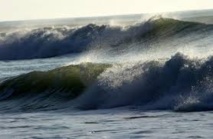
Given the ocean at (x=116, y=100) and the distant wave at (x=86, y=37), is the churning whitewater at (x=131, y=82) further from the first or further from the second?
the distant wave at (x=86, y=37)

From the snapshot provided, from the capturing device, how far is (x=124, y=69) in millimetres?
17953

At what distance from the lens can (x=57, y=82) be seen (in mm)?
20812

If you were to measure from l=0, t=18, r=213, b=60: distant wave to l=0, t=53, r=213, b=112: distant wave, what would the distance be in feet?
46.4

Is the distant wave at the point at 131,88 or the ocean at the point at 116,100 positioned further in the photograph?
the distant wave at the point at 131,88

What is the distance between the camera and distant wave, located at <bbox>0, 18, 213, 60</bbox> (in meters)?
34.7

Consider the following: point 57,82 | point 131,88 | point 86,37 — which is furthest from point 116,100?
point 86,37

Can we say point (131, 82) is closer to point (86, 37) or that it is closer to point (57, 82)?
point (57, 82)

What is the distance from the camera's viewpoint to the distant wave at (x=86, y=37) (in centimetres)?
3469

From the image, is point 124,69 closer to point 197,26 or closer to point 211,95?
point 211,95

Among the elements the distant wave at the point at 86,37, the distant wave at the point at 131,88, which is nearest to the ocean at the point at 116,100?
the distant wave at the point at 131,88

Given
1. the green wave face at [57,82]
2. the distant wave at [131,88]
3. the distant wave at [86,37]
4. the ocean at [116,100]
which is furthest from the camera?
the distant wave at [86,37]

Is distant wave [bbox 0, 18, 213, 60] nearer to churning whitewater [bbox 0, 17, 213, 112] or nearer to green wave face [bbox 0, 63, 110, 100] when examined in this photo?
churning whitewater [bbox 0, 17, 213, 112]

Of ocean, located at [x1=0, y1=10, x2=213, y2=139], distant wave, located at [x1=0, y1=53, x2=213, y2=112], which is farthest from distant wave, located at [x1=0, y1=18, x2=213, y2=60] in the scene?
distant wave, located at [x1=0, y1=53, x2=213, y2=112]

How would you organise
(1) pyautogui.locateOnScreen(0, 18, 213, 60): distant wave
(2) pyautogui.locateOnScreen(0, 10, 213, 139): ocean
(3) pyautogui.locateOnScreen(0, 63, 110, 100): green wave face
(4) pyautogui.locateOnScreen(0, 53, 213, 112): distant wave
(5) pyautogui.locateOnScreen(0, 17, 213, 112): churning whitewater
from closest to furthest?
1. (2) pyautogui.locateOnScreen(0, 10, 213, 139): ocean
2. (4) pyautogui.locateOnScreen(0, 53, 213, 112): distant wave
3. (5) pyautogui.locateOnScreen(0, 17, 213, 112): churning whitewater
4. (3) pyautogui.locateOnScreen(0, 63, 110, 100): green wave face
5. (1) pyautogui.locateOnScreen(0, 18, 213, 60): distant wave
